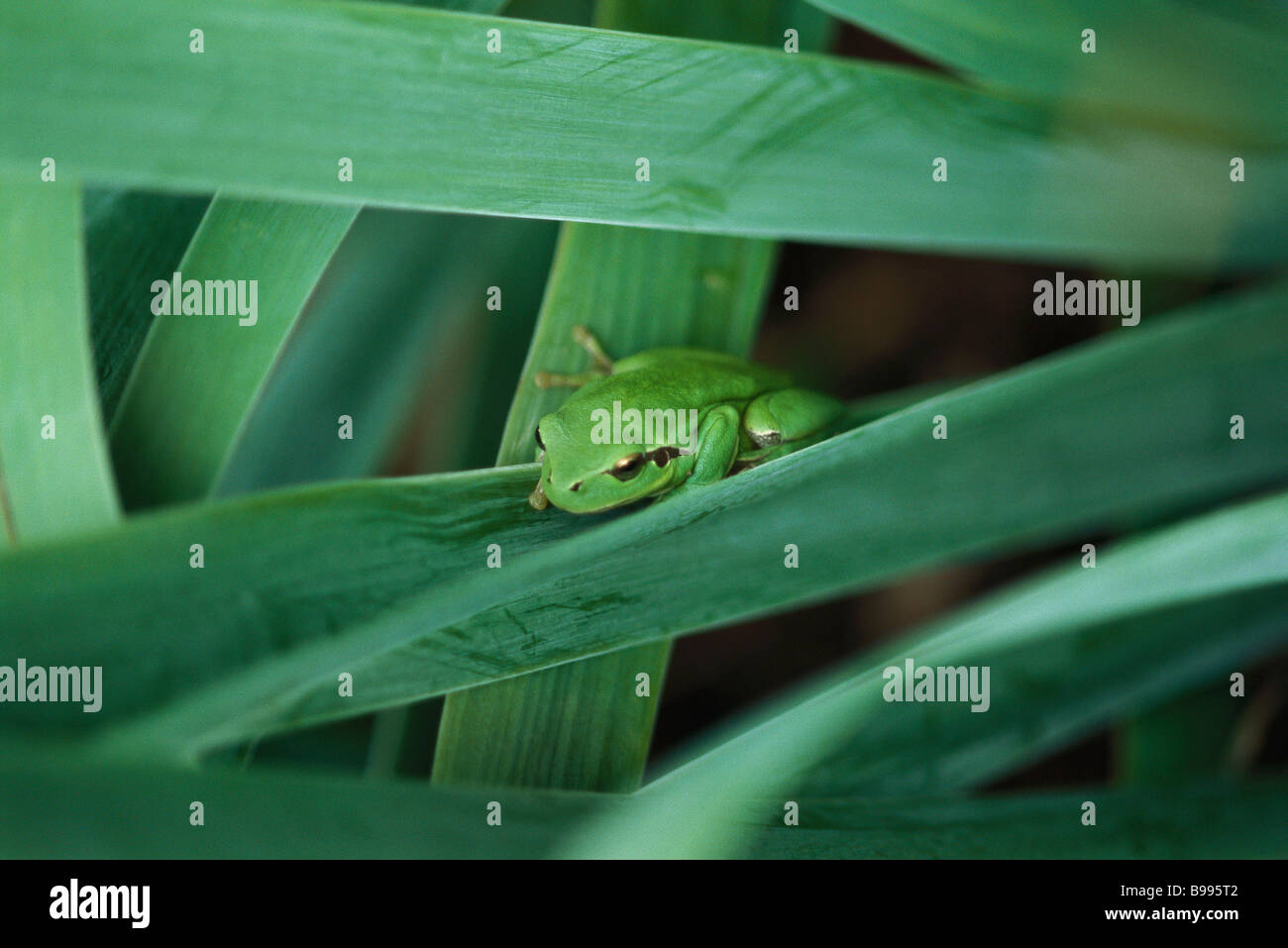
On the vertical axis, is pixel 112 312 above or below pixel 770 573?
above

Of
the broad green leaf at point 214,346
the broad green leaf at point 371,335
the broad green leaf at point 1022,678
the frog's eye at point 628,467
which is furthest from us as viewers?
the broad green leaf at point 371,335

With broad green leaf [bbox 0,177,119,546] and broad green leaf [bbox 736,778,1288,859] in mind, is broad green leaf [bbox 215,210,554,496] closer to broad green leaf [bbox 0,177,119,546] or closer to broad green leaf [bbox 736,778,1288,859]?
broad green leaf [bbox 0,177,119,546]

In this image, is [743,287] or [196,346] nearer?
[196,346]

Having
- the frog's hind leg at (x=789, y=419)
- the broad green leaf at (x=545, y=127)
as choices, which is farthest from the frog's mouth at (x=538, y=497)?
the frog's hind leg at (x=789, y=419)

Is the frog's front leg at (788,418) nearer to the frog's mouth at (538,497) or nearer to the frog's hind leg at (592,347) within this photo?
the frog's hind leg at (592,347)

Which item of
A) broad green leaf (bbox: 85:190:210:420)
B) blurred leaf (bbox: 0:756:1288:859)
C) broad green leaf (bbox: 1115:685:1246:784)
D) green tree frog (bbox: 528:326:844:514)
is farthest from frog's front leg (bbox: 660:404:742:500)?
broad green leaf (bbox: 1115:685:1246:784)

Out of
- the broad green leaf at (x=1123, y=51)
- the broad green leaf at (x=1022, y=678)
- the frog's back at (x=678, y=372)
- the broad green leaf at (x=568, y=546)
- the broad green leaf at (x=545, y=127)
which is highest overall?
the broad green leaf at (x=1123, y=51)

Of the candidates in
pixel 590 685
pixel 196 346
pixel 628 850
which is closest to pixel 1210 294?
pixel 590 685
